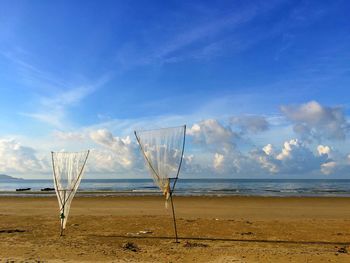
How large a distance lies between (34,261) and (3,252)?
194 centimetres

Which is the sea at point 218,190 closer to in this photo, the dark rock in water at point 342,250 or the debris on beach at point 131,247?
the dark rock in water at point 342,250

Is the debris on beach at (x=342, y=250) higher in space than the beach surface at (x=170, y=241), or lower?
lower

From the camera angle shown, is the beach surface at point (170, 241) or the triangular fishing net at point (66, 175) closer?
the beach surface at point (170, 241)

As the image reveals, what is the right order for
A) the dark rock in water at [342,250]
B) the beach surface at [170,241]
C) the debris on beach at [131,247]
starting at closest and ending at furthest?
the beach surface at [170,241] < the dark rock in water at [342,250] < the debris on beach at [131,247]

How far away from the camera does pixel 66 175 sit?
50.9 feet

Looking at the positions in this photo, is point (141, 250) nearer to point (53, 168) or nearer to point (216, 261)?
point (216, 261)

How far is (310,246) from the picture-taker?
44.4 ft

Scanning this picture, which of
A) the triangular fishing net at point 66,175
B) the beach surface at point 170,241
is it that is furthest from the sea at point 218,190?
the triangular fishing net at point 66,175

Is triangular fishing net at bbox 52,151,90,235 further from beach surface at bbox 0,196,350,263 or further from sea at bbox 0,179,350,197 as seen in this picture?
sea at bbox 0,179,350,197

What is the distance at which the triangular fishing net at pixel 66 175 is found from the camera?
15.4 meters

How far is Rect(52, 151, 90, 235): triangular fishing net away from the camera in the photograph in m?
15.4

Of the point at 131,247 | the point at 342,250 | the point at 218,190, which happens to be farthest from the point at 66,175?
the point at 218,190

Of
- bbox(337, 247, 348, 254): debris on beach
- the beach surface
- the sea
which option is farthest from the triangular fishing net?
the sea

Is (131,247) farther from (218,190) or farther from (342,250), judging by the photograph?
(218,190)
